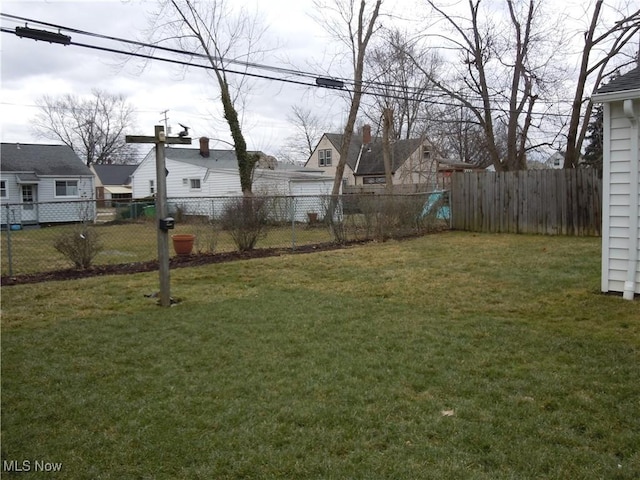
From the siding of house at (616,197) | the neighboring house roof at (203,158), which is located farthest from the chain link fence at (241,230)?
the neighboring house roof at (203,158)

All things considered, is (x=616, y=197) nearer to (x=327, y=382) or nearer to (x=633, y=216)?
(x=633, y=216)

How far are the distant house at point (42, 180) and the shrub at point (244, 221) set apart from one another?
14578 millimetres

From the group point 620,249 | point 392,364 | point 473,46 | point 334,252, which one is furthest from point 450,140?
point 392,364

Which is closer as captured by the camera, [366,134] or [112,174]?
[366,134]

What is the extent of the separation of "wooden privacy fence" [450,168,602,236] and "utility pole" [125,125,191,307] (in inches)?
401

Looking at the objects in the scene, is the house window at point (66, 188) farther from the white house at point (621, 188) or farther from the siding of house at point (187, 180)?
the white house at point (621, 188)

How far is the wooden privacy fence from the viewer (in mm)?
12469

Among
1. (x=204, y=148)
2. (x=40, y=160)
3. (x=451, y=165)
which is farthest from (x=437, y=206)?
(x=40, y=160)

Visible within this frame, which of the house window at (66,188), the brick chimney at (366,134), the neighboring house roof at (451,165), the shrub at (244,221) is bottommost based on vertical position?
the shrub at (244,221)

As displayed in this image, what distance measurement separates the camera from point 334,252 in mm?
10969

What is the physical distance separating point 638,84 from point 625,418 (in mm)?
4530

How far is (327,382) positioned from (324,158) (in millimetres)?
36623

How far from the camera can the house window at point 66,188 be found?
25.8 meters

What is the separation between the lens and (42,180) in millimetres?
25016
